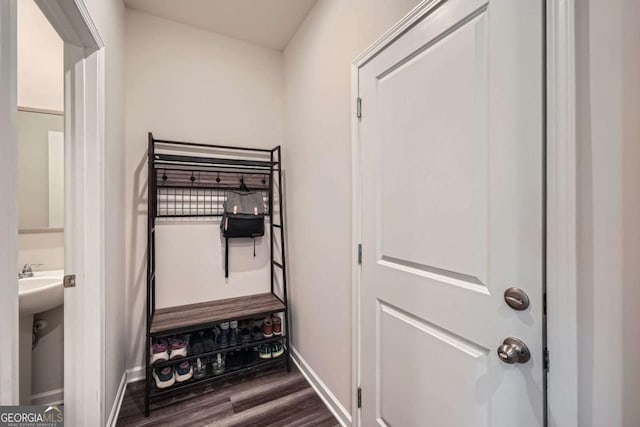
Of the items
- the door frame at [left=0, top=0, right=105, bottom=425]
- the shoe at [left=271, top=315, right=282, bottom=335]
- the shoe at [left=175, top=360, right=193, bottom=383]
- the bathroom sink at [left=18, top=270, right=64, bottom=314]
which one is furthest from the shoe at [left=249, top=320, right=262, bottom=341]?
the bathroom sink at [left=18, top=270, right=64, bottom=314]

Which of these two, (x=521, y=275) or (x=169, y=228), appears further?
(x=169, y=228)

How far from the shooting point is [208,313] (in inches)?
77.1

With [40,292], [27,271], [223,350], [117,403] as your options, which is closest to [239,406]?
[223,350]

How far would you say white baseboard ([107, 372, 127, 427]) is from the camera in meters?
1.51

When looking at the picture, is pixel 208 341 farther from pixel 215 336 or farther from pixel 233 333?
pixel 233 333

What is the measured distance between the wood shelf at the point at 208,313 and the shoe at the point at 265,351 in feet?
1.09

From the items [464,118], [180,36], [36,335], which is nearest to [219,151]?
[180,36]

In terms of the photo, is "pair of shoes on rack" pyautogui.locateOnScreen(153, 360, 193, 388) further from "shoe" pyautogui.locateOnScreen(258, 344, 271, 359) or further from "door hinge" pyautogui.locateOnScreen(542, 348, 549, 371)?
"door hinge" pyautogui.locateOnScreen(542, 348, 549, 371)

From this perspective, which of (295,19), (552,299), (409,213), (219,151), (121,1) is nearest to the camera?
(552,299)

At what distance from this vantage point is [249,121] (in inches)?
92.6

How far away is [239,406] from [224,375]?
0.88ft

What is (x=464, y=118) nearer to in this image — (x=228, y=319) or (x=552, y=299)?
(x=552, y=299)

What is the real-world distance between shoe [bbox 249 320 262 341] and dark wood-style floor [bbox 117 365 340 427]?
0.28 m

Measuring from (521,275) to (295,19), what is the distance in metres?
2.24
